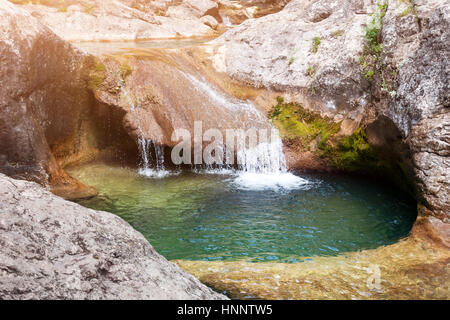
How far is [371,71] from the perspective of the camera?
29.0 ft

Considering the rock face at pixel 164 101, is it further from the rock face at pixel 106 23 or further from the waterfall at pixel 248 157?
the rock face at pixel 106 23

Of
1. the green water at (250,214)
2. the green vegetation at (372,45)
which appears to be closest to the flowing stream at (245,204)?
the green water at (250,214)

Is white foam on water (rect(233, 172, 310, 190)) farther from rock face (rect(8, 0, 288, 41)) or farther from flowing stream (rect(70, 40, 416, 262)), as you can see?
rock face (rect(8, 0, 288, 41))

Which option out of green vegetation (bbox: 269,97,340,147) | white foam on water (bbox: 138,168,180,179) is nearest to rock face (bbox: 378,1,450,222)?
green vegetation (bbox: 269,97,340,147)

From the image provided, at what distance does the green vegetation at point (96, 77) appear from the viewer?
32.3 ft

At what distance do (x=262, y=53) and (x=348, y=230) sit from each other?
21.8ft

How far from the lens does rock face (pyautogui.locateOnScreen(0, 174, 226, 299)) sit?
7.27 ft

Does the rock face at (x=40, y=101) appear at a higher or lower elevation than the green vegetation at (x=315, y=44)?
lower

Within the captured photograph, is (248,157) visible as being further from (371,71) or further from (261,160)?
(371,71)

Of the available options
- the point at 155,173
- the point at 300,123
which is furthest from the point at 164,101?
the point at 300,123

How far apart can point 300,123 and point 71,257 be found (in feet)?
28.2

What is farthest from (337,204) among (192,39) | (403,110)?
(192,39)

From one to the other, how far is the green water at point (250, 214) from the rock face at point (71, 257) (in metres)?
3.13

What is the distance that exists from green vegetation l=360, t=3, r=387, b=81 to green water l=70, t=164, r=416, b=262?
2648 mm
